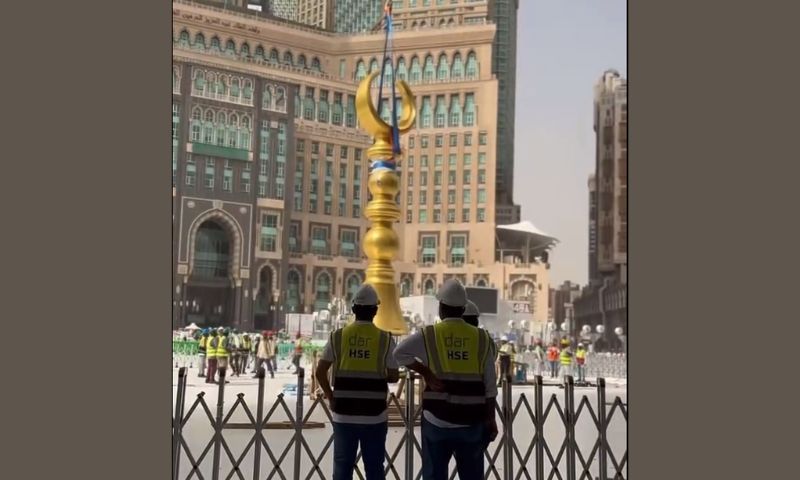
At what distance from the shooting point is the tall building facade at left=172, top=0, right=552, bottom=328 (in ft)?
59.7

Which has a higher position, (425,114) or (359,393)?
(425,114)

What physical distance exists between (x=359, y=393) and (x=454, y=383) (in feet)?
0.93

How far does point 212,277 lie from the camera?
18484 mm

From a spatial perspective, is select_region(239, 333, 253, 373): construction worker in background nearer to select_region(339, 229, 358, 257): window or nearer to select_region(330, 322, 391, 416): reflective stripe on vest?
select_region(339, 229, 358, 257): window

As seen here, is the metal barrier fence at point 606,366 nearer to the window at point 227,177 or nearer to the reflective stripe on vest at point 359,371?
the window at point 227,177

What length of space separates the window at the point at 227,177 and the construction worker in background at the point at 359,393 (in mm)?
16145

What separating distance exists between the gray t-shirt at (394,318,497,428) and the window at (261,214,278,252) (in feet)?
54.9

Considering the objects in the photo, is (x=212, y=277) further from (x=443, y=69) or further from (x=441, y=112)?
(x=443, y=69)

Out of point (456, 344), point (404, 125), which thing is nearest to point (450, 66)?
Result: point (404, 125)

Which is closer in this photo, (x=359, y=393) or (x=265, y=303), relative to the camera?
(x=359, y=393)

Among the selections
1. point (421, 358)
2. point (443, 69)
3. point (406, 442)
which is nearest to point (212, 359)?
point (406, 442)

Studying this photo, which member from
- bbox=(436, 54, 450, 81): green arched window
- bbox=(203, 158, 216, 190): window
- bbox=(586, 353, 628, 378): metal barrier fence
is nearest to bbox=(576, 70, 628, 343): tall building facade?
bbox=(436, 54, 450, 81): green arched window

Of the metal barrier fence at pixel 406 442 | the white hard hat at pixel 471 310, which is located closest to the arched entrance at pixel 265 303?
the metal barrier fence at pixel 406 442

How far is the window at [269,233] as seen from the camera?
61.5 feet
